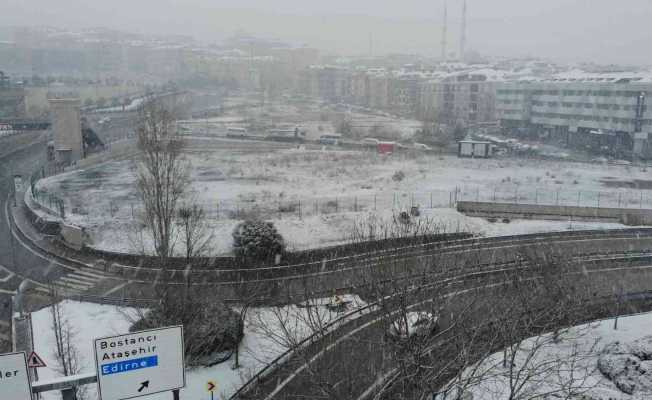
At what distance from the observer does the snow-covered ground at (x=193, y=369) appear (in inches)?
412

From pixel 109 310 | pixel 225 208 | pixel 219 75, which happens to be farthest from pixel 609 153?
pixel 219 75

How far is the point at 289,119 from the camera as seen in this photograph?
225 ft

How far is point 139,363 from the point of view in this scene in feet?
13.4

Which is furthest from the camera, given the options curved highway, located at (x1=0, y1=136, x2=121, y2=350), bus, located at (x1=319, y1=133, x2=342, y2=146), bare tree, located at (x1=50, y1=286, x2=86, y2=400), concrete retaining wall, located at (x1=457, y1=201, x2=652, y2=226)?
bus, located at (x1=319, y1=133, x2=342, y2=146)

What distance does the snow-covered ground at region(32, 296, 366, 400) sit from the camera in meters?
10.5

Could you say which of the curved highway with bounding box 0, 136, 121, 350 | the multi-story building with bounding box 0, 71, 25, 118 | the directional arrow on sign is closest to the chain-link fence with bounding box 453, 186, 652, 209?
the curved highway with bounding box 0, 136, 121, 350

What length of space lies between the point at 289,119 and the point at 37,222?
4894 centimetres

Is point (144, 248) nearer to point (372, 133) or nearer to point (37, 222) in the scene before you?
point (37, 222)

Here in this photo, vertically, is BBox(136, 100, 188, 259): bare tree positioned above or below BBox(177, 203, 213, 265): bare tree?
above

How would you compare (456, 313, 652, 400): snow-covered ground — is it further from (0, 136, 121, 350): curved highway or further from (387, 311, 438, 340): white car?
(0, 136, 121, 350): curved highway

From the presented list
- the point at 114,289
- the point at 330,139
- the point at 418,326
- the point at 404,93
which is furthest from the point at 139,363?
the point at 404,93

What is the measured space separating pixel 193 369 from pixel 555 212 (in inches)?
729

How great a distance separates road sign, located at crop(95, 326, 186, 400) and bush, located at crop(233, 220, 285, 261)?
13400mm

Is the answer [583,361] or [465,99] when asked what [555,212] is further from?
[465,99]
